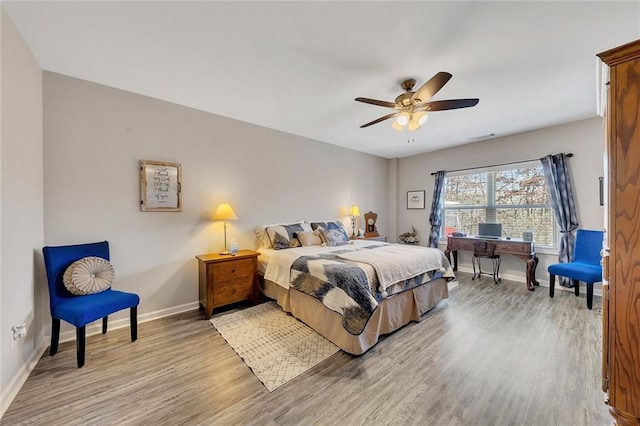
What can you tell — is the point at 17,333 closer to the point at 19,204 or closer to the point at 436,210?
the point at 19,204

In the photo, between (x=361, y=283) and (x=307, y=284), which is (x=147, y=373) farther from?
(x=361, y=283)

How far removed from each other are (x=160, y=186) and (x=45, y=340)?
1711 mm

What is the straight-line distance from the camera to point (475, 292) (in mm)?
3725

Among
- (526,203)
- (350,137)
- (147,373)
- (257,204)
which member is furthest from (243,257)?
(526,203)

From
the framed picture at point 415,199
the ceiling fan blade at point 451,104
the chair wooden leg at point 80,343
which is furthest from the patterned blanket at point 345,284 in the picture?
the framed picture at point 415,199

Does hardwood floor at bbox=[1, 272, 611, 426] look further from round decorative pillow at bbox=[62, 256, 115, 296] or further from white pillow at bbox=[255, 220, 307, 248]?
white pillow at bbox=[255, 220, 307, 248]

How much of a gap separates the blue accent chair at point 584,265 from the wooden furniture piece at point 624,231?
8.62ft

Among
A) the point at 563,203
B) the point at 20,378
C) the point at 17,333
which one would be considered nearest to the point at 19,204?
the point at 17,333

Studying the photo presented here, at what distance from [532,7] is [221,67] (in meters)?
2.38

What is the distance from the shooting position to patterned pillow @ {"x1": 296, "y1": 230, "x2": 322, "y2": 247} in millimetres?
3688

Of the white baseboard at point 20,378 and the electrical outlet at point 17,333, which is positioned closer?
the white baseboard at point 20,378

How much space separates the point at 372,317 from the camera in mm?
2314

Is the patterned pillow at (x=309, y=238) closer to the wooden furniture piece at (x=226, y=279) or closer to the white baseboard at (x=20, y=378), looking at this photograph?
the wooden furniture piece at (x=226, y=279)

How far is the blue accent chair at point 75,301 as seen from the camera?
6.32 feet
